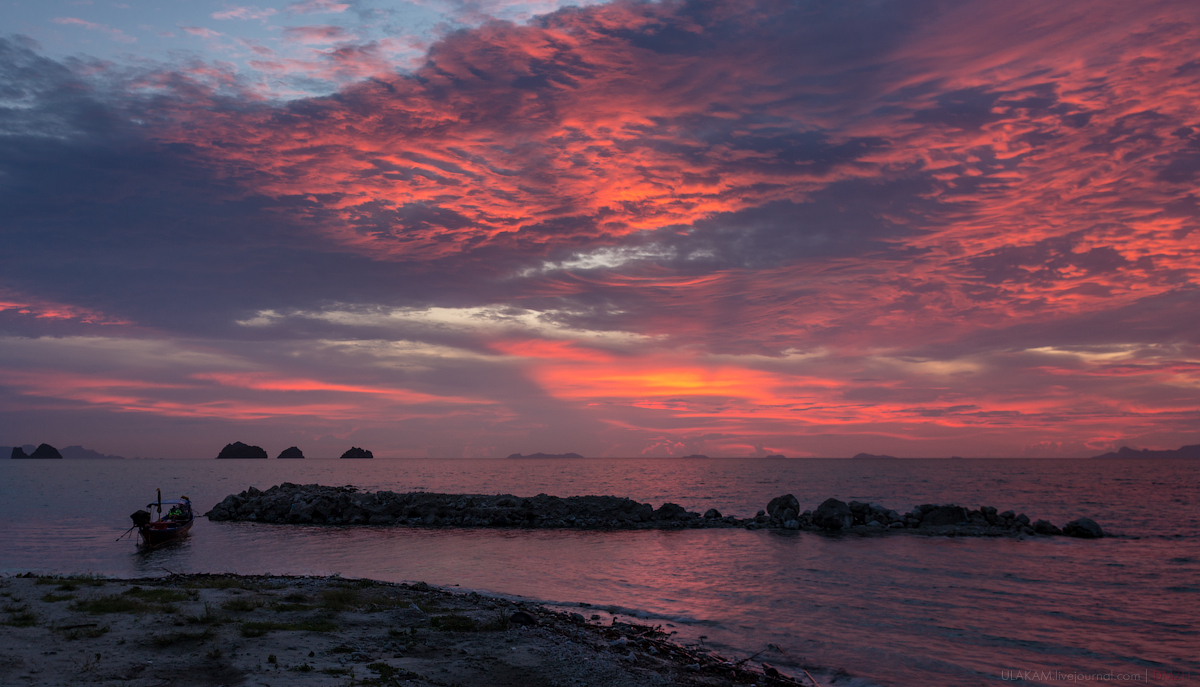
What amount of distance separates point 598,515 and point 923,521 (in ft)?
86.9

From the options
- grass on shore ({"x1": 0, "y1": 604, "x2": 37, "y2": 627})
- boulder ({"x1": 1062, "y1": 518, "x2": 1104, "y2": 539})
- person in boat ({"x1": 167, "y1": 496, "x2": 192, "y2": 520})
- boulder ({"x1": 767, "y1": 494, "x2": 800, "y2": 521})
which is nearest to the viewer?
grass on shore ({"x1": 0, "y1": 604, "x2": 37, "y2": 627})

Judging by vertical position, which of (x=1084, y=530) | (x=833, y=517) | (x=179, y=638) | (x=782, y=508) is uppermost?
(x=179, y=638)

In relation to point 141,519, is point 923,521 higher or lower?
lower

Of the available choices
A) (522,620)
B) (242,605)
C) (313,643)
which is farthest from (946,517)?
(242,605)

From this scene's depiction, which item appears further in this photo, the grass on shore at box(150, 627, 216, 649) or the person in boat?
the person in boat

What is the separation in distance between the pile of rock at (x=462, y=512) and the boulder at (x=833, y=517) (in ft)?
20.7

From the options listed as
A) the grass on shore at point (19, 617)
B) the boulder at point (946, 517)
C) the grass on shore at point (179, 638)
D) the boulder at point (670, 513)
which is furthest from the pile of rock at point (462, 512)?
the grass on shore at point (179, 638)

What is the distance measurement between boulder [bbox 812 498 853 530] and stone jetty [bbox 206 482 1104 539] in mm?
77

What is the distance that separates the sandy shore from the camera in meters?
12.3

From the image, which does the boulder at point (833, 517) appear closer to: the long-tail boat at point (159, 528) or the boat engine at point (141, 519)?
the long-tail boat at point (159, 528)

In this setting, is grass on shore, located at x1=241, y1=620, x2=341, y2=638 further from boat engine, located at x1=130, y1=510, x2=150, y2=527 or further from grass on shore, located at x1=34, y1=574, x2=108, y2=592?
boat engine, located at x1=130, y1=510, x2=150, y2=527

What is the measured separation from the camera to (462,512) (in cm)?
5397

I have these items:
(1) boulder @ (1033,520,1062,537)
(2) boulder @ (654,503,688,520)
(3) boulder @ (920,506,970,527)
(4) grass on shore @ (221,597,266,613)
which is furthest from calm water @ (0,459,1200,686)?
(4) grass on shore @ (221,597,266,613)

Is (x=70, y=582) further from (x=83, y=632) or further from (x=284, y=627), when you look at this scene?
(x=284, y=627)
